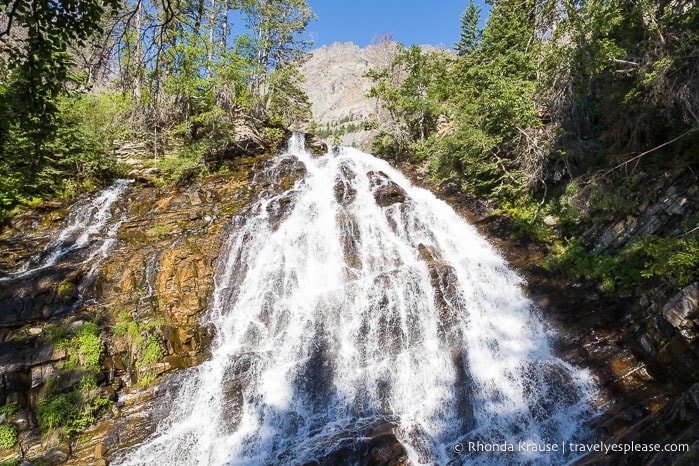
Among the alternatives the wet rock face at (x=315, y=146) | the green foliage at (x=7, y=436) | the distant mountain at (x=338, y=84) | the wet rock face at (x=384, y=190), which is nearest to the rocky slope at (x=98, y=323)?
the green foliage at (x=7, y=436)

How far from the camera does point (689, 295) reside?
7.02m

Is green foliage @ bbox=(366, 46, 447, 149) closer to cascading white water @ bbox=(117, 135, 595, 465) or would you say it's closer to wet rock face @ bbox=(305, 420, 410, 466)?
cascading white water @ bbox=(117, 135, 595, 465)

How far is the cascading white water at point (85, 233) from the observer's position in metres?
12.7

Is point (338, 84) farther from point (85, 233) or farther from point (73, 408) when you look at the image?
point (73, 408)

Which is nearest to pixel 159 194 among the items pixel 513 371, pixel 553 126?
pixel 513 371

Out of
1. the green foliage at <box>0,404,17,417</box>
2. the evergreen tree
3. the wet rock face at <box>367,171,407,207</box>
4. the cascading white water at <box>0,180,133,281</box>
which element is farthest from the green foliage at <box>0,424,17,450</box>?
the evergreen tree

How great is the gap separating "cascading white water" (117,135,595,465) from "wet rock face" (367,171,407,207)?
50.7 inches

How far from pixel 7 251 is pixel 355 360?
13431 mm

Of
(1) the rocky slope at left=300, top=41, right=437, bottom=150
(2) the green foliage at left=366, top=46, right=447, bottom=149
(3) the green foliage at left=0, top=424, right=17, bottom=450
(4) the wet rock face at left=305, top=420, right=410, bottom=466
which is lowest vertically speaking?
(4) the wet rock face at left=305, top=420, right=410, bottom=466

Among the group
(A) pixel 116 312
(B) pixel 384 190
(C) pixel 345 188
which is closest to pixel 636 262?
(B) pixel 384 190

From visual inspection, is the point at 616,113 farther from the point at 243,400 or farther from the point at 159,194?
the point at 159,194

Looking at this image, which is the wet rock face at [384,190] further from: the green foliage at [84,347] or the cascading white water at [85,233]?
the green foliage at [84,347]

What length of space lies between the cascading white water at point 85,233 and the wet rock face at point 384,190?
37.3ft

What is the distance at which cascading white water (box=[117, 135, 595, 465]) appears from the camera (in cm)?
823
